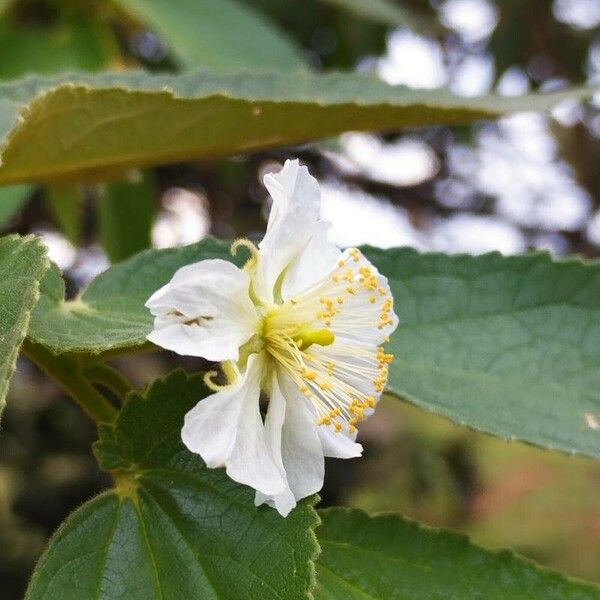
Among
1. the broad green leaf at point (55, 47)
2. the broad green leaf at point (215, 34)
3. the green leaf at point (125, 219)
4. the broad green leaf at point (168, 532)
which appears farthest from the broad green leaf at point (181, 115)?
the green leaf at point (125, 219)

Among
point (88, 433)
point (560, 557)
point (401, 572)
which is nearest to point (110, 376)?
point (401, 572)

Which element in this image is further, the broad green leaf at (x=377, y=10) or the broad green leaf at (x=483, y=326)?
the broad green leaf at (x=377, y=10)

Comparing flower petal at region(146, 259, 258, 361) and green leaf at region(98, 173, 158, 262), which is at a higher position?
flower petal at region(146, 259, 258, 361)

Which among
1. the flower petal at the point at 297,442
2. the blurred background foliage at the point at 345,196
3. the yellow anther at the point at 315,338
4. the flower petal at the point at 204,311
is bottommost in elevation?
the blurred background foliage at the point at 345,196

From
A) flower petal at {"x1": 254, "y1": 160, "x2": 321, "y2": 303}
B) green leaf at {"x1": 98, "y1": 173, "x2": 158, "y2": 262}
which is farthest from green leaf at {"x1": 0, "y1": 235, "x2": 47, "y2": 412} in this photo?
green leaf at {"x1": 98, "y1": 173, "x2": 158, "y2": 262}

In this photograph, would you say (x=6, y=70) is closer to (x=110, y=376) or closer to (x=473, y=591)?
(x=110, y=376)

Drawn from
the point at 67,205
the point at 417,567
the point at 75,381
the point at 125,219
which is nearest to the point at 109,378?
the point at 75,381

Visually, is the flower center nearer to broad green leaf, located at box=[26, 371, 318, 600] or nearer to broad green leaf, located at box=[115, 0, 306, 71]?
broad green leaf, located at box=[26, 371, 318, 600]

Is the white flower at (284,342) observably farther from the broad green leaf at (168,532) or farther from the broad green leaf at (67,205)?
the broad green leaf at (67,205)
